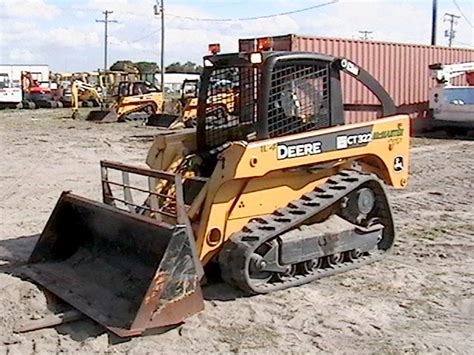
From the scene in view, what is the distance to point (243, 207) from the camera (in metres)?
5.81

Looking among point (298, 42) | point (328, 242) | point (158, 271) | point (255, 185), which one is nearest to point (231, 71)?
point (255, 185)

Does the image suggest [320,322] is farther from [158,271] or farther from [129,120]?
[129,120]

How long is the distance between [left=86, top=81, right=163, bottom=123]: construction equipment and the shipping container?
957 cm

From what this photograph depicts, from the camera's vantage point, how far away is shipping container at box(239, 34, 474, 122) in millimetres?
19625

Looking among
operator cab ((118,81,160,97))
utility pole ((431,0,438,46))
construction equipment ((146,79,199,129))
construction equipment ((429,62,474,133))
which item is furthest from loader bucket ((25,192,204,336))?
utility pole ((431,0,438,46))

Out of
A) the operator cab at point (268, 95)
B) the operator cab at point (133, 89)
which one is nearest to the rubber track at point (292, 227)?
the operator cab at point (268, 95)

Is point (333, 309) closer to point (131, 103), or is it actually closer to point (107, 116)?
point (107, 116)

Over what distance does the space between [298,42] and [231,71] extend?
12.5 meters

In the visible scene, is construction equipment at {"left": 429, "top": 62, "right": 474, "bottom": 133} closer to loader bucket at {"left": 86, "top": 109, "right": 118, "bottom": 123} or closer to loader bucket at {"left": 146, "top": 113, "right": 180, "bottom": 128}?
loader bucket at {"left": 146, "top": 113, "right": 180, "bottom": 128}

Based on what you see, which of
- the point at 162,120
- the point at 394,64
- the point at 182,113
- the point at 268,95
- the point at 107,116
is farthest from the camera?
the point at 107,116

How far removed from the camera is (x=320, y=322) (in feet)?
17.3

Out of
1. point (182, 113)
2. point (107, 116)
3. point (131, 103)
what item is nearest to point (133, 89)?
point (131, 103)

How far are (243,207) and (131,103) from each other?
21.9 meters

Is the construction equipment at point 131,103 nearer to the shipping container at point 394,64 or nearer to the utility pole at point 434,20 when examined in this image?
the shipping container at point 394,64
